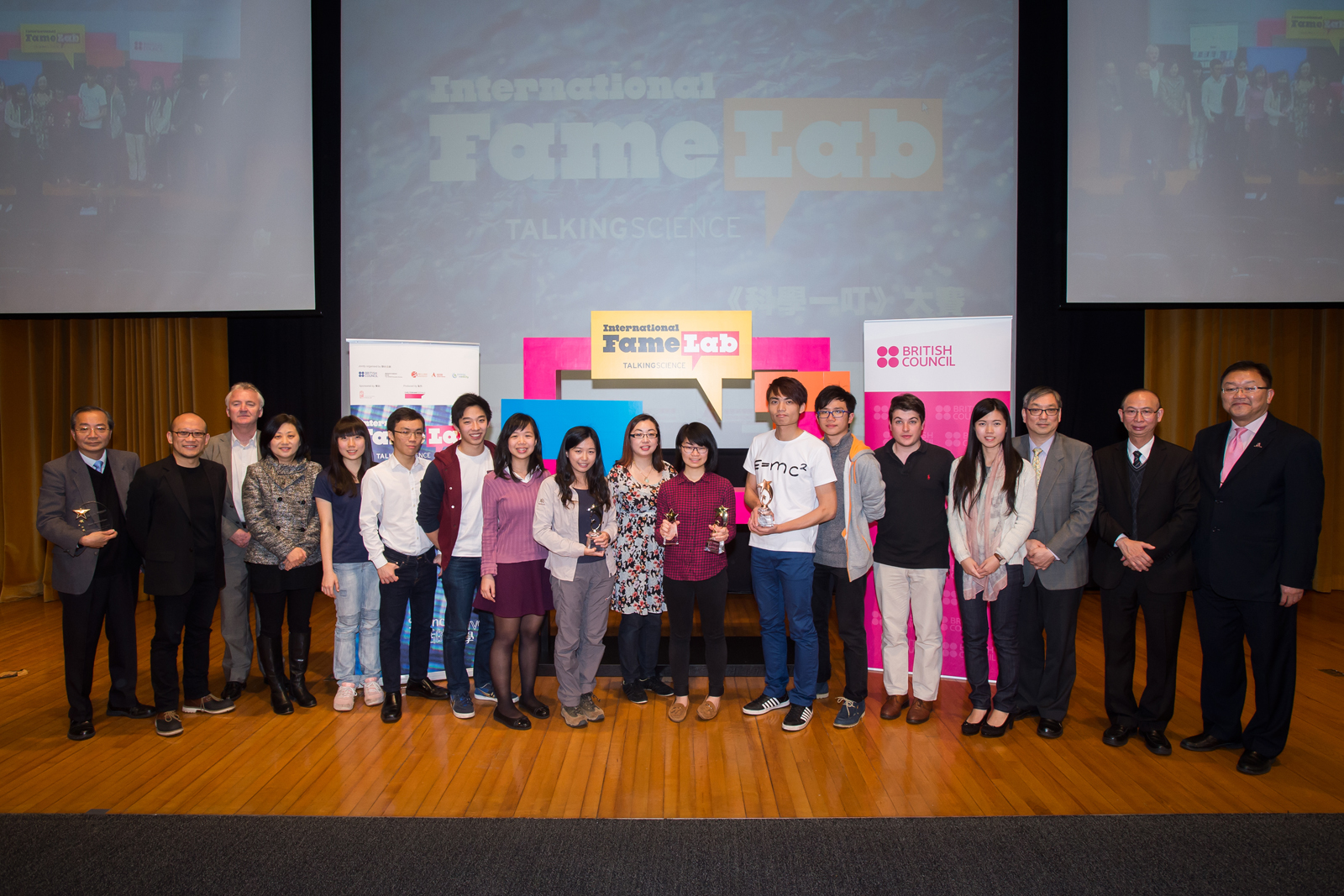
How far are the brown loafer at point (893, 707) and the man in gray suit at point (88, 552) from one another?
11.5 ft

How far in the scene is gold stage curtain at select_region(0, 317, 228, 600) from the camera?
6035 mm

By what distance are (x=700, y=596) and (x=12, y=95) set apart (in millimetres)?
6147

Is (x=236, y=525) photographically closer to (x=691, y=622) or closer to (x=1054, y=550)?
(x=691, y=622)

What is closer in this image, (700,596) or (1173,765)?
(1173,765)

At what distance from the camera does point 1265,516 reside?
2879 mm

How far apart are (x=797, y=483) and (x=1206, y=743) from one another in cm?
205

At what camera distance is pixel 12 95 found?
5184mm

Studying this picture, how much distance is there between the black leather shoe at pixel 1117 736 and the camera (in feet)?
10.3

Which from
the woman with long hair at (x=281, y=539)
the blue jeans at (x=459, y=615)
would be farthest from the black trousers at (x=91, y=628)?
the blue jeans at (x=459, y=615)

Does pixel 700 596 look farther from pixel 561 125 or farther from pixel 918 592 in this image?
pixel 561 125

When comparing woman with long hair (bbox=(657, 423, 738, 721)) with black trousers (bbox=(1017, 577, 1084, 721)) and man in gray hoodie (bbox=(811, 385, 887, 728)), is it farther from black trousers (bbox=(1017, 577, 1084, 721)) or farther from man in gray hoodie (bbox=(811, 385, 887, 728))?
black trousers (bbox=(1017, 577, 1084, 721))

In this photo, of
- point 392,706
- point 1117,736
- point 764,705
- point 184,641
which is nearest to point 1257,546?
point 1117,736

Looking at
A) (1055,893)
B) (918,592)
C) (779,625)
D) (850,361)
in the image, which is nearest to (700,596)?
(779,625)

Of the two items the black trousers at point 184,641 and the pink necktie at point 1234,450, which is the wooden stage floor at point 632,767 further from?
the pink necktie at point 1234,450
